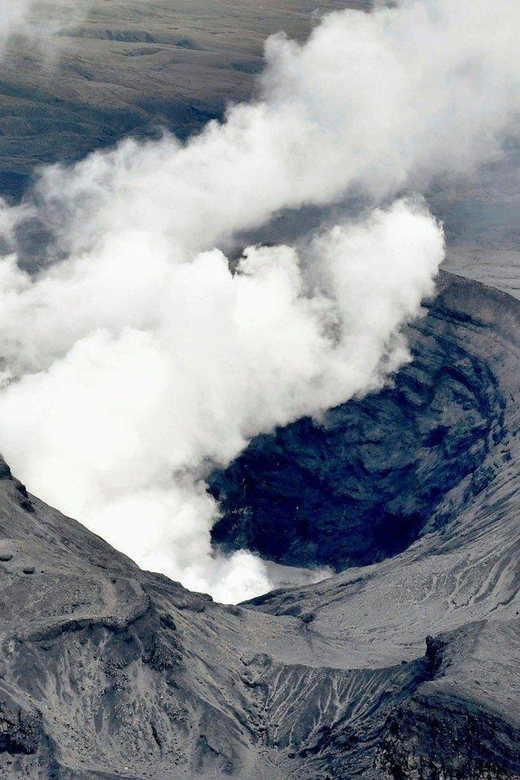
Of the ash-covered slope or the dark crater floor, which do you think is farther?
the dark crater floor

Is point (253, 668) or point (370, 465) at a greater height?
point (370, 465)

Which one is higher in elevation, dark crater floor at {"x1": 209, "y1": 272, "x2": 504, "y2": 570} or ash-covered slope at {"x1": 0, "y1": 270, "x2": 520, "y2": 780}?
dark crater floor at {"x1": 209, "y1": 272, "x2": 504, "y2": 570}

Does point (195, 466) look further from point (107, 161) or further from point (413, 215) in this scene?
point (107, 161)

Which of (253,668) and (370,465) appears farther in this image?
(370,465)

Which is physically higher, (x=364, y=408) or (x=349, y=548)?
(x=364, y=408)

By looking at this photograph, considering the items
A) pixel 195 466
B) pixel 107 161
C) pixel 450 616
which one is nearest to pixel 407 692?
pixel 450 616
